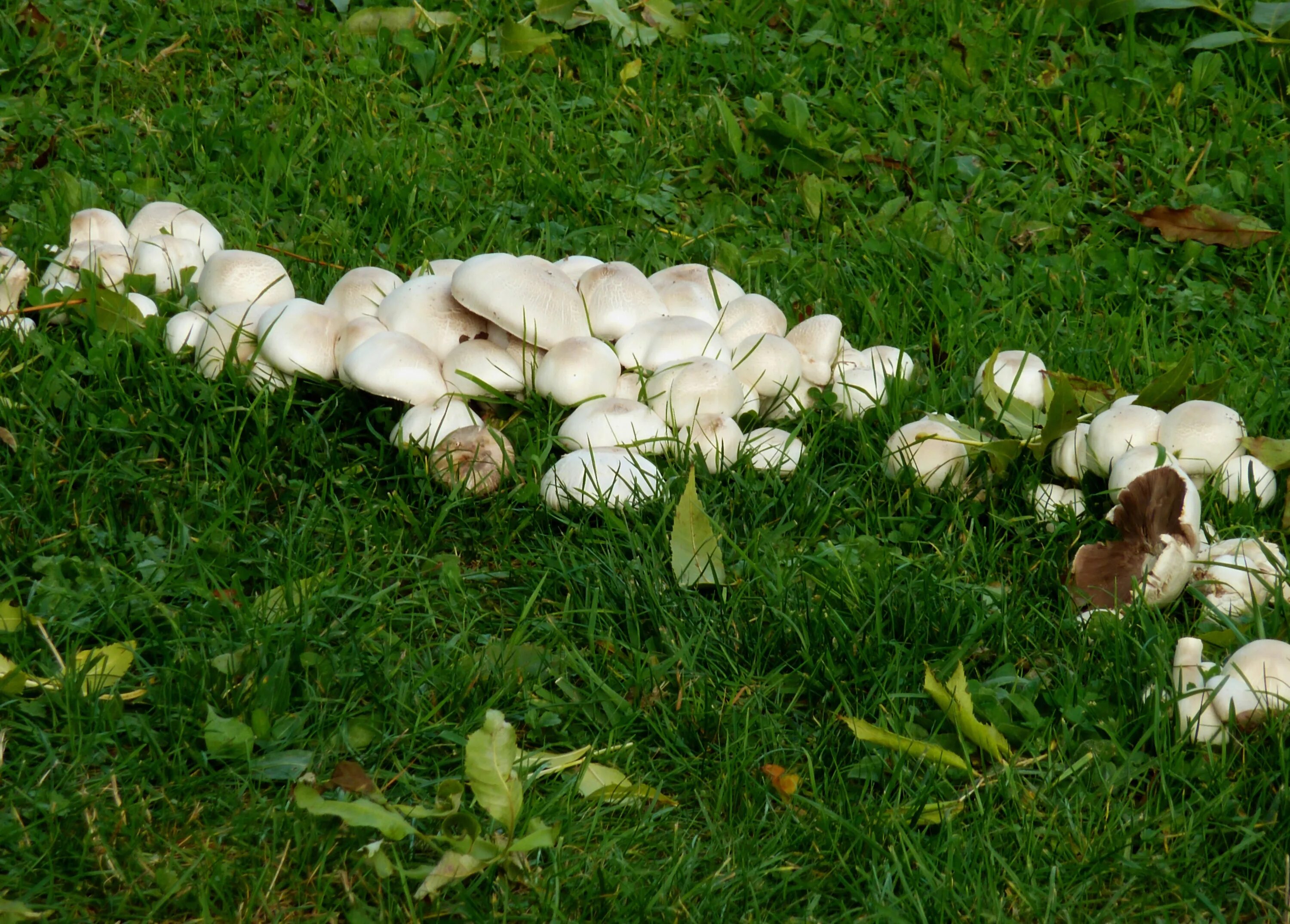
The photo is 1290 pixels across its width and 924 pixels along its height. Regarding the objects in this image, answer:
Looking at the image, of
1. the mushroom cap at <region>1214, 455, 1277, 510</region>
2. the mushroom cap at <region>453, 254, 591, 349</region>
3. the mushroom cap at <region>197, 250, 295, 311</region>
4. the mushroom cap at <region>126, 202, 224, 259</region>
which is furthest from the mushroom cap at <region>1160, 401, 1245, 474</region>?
the mushroom cap at <region>126, 202, 224, 259</region>

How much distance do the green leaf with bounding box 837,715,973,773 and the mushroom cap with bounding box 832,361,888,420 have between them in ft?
3.51

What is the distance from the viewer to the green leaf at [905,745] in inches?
86.7

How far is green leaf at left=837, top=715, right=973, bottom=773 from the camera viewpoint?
2.20m

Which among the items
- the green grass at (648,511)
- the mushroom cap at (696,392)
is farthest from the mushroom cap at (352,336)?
the mushroom cap at (696,392)

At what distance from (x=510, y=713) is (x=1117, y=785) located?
43.0 inches

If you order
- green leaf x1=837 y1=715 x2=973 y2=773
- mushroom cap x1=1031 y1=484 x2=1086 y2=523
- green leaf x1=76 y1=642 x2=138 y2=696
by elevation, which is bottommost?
green leaf x1=76 y1=642 x2=138 y2=696

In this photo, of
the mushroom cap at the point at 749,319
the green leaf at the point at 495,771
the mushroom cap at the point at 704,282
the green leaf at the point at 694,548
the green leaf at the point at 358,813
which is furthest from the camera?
the mushroom cap at the point at 704,282

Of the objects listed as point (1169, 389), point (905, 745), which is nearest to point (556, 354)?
point (905, 745)

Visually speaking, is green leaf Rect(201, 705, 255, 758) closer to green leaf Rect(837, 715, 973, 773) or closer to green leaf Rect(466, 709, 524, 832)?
green leaf Rect(466, 709, 524, 832)

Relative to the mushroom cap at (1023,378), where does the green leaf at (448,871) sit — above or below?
below

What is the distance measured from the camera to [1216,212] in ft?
13.4

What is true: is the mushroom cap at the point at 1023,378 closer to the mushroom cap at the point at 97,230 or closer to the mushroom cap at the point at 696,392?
the mushroom cap at the point at 696,392

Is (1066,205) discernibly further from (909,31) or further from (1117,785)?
(1117,785)

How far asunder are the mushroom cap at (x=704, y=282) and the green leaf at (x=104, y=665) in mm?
1580
